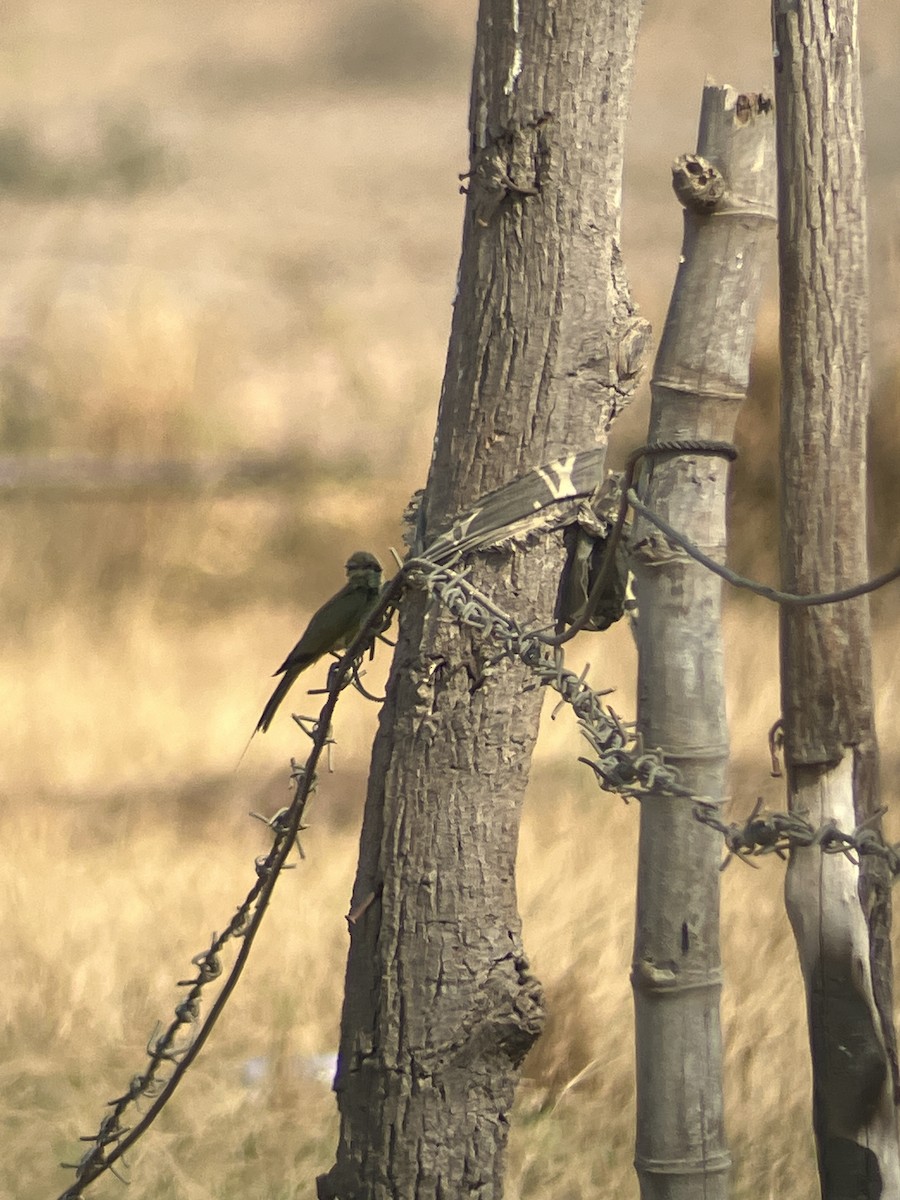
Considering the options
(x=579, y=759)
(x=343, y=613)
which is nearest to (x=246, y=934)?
(x=579, y=759)

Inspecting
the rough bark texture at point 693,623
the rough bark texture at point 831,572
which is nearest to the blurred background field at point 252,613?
the rough bark texture at point 693,623

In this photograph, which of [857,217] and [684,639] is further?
[684,639]

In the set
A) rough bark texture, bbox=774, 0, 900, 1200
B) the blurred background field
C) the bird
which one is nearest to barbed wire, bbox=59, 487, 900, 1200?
rough bark texture, bbox=774, 0, 900, 1200

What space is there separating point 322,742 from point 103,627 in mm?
5224

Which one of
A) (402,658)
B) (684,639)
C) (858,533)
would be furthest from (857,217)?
(402,658)

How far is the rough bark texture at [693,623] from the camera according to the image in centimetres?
237

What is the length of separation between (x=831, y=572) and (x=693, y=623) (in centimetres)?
26

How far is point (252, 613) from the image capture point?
7859mm

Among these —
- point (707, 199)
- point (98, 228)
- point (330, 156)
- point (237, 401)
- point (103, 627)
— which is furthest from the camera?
point (330, 156)

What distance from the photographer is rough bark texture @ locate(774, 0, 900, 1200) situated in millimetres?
2213

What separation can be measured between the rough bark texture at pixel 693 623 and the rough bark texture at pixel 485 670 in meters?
0.22

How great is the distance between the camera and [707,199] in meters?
2.35

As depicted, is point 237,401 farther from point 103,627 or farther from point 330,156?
point 330,156

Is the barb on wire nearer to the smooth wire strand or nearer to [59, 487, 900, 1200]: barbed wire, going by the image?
[59, 487, 900, 1200]: barbed wire
